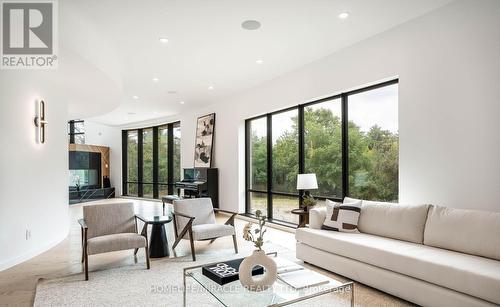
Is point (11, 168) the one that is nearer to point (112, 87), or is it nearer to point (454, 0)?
point (112, 87)

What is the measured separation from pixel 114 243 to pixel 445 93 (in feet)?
13.7

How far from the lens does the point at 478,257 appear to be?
2.86 meters

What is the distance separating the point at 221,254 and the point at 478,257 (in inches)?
121

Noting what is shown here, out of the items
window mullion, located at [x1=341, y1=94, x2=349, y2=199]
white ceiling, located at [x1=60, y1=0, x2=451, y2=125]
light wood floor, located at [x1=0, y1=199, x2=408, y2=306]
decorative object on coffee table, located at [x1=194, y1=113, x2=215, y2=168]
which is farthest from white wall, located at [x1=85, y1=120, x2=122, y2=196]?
window mullion, located at [x1=341, y1=94, x2=349, y2=199]

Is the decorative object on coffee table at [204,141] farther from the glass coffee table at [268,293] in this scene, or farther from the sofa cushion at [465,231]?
the glass coffee table at [268,293]

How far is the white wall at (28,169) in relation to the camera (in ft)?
13.7

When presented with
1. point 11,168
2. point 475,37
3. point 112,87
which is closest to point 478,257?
point 475,37

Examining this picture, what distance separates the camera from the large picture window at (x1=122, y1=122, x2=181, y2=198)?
36.9ft

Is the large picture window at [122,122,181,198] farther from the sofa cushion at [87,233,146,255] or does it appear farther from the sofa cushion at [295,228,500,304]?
the sofa cushion at [295,228,500,304]

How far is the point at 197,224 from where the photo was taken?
15.7 feet

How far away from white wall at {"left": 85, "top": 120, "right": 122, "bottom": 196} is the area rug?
9720 mm

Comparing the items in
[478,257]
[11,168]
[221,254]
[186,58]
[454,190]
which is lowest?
[221,254]

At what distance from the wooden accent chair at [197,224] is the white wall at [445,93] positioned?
2.46 metres

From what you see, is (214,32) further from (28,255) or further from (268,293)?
(28,255)
